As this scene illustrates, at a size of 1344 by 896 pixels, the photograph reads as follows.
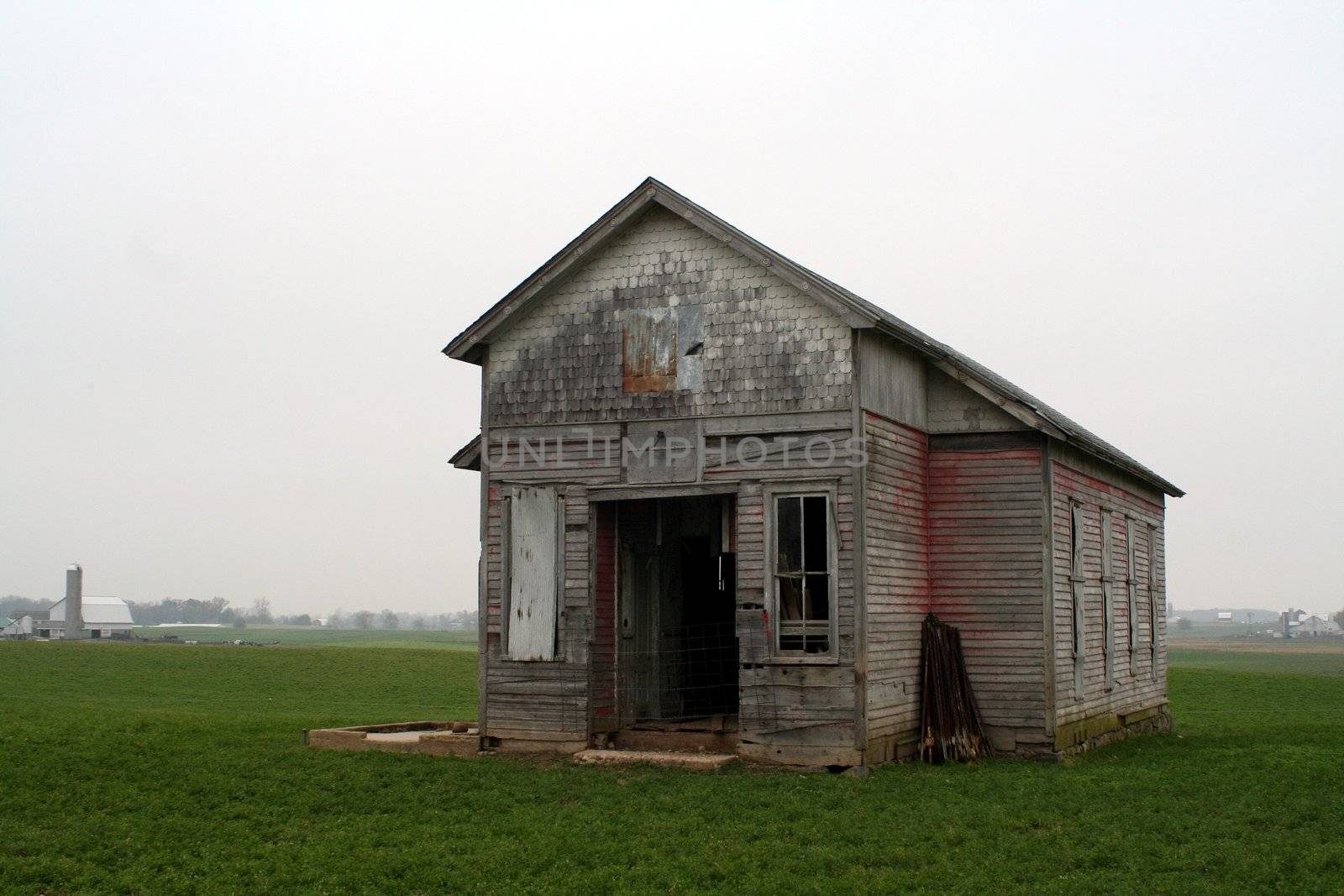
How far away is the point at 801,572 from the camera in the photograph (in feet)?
58.7

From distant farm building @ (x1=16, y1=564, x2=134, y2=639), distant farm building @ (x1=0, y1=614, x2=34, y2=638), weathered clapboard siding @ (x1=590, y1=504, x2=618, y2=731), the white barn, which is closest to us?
weathered clapboard siding @ (x1=590, y1=504, x2=618, y2=731)

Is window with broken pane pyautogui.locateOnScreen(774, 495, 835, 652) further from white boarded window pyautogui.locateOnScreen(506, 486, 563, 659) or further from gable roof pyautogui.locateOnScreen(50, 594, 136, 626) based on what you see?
gable roof pyautogui.locateOnScreen(50, 594, 136, 626)

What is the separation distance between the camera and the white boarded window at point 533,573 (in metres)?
19.1

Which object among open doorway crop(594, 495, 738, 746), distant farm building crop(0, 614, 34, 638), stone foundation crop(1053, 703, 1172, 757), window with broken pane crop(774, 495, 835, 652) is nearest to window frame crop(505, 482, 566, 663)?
open doorway crop(594, 495, 738, 746)

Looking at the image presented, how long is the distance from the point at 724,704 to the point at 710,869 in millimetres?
10509

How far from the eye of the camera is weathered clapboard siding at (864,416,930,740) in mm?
18000

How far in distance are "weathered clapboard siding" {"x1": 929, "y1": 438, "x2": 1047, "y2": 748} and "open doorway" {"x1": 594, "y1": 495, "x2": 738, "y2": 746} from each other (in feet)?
10.4

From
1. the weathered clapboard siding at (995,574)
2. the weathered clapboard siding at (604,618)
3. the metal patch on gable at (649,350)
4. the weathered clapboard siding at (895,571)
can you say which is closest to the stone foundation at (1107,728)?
the weathered clapboard siding at (995,574)

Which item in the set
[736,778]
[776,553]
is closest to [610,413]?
[776,553]

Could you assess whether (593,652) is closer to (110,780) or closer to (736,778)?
(736,778)

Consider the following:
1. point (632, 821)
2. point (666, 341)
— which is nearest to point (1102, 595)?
point (666, 341)

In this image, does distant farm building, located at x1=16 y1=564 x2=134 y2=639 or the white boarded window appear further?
distant farm building, located at x1=16 y1=564 x2=134 y2=639
